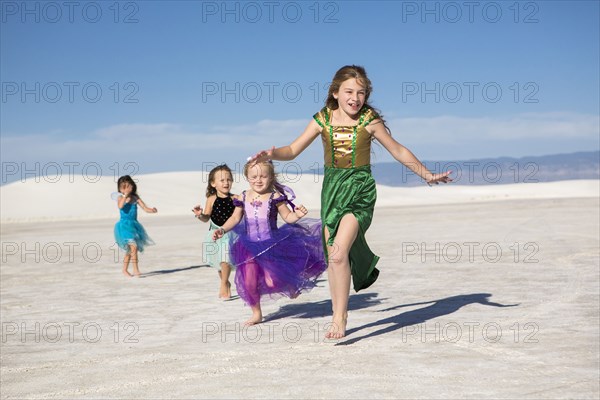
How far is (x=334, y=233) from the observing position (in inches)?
263

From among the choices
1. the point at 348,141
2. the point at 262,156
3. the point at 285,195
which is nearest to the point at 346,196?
the point at 348,141

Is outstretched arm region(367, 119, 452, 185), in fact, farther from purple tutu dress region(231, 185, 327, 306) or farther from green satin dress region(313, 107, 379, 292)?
purple tutu dress region(231, 185, 327, 306)

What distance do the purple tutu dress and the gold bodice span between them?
1.27 metres

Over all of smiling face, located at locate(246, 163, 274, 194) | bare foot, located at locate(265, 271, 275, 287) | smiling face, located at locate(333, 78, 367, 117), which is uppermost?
smiling face, located at locate(333, 78, 367, 117)

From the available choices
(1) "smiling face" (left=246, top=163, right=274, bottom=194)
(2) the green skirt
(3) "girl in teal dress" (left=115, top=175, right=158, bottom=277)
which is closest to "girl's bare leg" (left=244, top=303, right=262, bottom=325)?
(1) "smiling face" (left=246, top=163, right=274, bottom=194)

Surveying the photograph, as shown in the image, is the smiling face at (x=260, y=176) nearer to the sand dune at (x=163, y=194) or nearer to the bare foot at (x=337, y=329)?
the bare foot at (x=337, y=329)

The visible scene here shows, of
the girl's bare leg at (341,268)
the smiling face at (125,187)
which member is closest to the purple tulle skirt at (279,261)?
the girl's bare leg at (341,268)

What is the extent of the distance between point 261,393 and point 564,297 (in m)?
4.78

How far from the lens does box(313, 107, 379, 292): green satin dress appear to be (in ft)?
21.4

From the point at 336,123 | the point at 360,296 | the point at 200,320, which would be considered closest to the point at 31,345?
the point at 200,320

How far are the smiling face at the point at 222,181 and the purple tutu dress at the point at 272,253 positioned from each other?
1.88 m

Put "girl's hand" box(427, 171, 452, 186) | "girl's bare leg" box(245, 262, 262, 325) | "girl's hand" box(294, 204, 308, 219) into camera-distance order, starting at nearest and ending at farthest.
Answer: "girl's hand" box(427, 171, 452, 186) → "girl's hand" box(294, 204, 308, 219) → "girl's bare leg" box(245, 262, 262, 325)

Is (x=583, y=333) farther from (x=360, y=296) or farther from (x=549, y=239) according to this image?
(x=549, y=239)

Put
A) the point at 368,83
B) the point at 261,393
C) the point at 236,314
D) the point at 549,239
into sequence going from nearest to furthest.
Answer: the point at 261,393 → the point at 368,83 → the point at 236,314 → the point at 549,239
